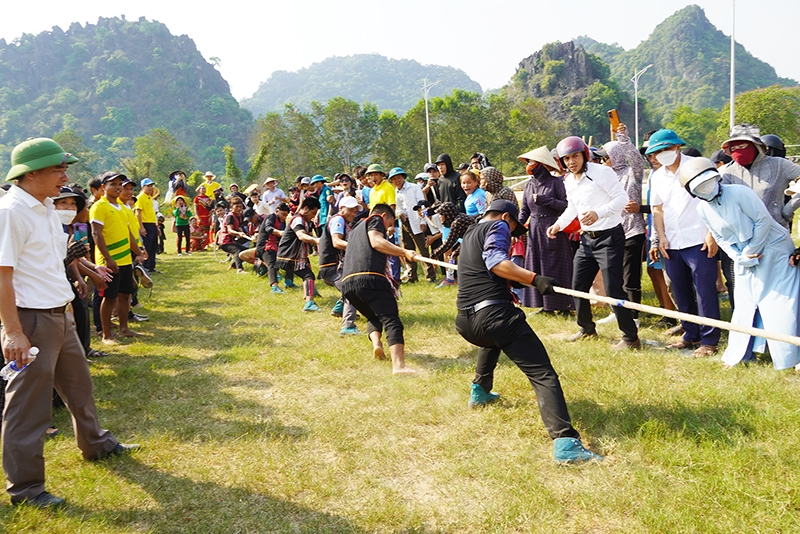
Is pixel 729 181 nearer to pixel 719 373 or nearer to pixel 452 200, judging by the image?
pixel 719 373

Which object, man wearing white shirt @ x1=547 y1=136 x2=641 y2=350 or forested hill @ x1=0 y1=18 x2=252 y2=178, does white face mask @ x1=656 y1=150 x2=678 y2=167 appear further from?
forested hill @ x1=0 y1=18 x2=252 y2=178

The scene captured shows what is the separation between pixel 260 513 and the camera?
328cm

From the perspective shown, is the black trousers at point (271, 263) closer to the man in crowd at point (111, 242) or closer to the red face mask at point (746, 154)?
the man in crowd at point (111, 242)

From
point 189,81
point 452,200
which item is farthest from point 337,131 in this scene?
point 189,81

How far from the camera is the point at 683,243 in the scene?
215 inches

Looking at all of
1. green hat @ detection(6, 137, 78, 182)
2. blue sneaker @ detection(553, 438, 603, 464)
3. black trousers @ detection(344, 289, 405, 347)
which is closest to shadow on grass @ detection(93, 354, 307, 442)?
black trousers @ detection(344, 289, 405, 347)

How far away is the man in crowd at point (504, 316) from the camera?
368 centimetres

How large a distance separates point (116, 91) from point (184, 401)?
515 feet

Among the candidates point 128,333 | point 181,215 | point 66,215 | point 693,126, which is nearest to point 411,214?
point 128,333

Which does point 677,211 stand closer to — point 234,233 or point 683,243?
point 683,243

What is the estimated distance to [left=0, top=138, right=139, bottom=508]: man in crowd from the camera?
3176 millimetres

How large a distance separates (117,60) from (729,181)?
169211 mm

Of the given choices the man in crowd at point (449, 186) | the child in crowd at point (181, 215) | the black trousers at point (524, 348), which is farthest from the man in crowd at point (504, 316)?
the child in crowd at point (181, 215)

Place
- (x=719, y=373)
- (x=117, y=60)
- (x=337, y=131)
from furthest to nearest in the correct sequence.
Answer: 1. (x=117, y=60)
2. (x=337, y=131)
3. (x=719, y=373)
